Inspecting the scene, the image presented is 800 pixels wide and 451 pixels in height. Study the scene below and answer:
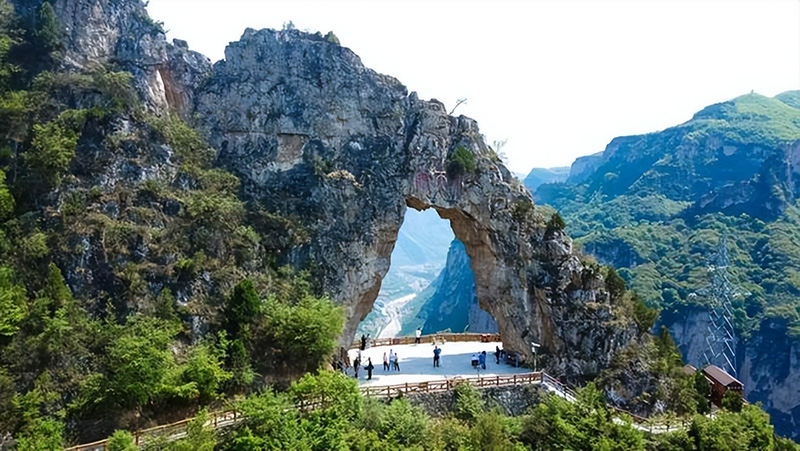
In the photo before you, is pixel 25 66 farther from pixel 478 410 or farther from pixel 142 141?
pixel 478 410

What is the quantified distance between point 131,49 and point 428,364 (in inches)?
919

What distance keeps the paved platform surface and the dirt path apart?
86.6m

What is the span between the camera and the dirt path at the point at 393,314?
131 m

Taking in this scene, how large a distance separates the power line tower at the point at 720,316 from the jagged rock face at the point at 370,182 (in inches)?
1844

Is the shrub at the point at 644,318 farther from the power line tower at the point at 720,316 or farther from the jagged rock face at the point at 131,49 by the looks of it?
the power line tower at the point at 720,316

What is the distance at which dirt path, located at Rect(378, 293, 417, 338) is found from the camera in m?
131

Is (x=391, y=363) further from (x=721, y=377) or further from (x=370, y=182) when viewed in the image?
(x=721, y=377)

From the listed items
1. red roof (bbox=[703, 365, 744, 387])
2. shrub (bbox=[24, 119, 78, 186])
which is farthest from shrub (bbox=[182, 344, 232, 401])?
red roof (bbox=[703, 365, 744, 387])

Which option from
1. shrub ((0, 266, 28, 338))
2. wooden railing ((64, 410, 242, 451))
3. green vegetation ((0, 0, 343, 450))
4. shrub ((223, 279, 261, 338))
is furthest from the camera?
shrub ((223, 279, 261, 338))

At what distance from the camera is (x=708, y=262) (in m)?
76.3

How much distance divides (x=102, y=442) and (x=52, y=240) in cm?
920

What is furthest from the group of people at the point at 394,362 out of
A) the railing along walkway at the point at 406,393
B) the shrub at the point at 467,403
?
the shrub at the point at 467,403

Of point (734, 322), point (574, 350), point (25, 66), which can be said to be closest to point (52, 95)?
point (25, 66)

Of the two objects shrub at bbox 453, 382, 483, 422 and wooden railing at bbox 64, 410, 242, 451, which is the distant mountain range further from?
wooden railing at bbox 64, 410, 242, 451
